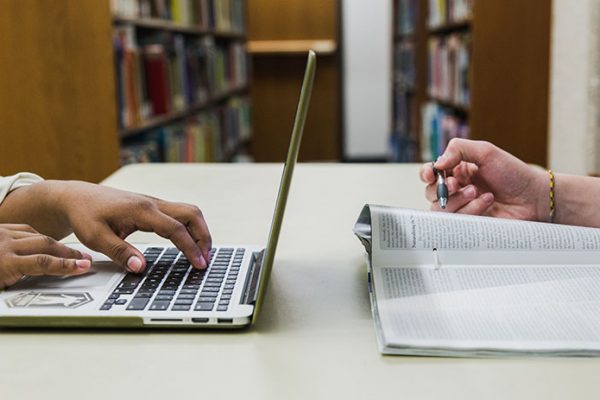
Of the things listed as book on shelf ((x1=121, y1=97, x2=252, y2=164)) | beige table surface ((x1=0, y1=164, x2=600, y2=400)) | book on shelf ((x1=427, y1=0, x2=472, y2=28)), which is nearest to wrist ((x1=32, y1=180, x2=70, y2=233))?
beige table surface ((x1=0, y1=164, x2=600, y2=400))

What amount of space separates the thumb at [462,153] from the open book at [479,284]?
14 cm

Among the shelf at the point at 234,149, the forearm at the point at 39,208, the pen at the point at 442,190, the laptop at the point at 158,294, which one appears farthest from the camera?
the shelf at the point at 234,149

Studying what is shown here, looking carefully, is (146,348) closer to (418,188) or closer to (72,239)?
(72,239)

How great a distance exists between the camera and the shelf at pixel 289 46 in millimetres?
6160

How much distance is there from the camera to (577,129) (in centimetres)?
224

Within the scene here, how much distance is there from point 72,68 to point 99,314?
5.44 ft

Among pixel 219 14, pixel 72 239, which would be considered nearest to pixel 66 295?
pixel 72 239

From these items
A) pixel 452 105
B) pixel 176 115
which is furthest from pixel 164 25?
pixel 452 105

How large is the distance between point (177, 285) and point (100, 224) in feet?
0.40

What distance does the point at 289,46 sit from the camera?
6.21m

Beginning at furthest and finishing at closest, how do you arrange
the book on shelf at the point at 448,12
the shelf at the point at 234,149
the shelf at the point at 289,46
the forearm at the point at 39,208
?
the shelf at the point at 289,46 < the shelf at the point at 234,149 < the book on shelf at the point at 448,12 < the forearm at the point at 39,208

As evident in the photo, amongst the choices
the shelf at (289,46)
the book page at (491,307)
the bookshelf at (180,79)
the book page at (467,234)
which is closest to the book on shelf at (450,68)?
the bookshelf at (180,79)

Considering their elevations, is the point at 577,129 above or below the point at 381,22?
below

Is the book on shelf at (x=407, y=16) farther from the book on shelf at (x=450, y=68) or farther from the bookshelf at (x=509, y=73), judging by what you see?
the bookshelf at (x=509, y=73)
